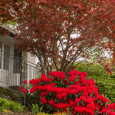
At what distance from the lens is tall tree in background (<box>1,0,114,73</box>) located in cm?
714

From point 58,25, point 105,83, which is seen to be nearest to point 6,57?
point 58,25

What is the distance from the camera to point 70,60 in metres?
8.35

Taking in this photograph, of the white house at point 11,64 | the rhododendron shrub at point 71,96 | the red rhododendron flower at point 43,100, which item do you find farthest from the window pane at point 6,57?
the red rhododendron flower at point 43,100

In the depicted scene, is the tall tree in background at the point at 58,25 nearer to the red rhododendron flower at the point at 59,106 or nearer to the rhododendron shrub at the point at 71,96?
the rhododendron shrub at the point at 71,96

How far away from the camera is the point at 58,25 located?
7539mm

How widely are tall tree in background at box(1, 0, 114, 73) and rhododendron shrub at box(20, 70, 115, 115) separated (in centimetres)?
130

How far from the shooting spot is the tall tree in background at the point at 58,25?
7.14 m

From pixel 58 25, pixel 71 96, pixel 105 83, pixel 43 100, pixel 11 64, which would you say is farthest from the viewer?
pixel 11 64

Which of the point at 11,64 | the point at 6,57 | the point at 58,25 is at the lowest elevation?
the point at 11,64

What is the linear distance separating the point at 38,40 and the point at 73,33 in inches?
61.1

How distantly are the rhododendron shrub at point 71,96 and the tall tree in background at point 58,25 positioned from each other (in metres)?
1.30

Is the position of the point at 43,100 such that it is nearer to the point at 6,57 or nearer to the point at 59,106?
the point at 59,106

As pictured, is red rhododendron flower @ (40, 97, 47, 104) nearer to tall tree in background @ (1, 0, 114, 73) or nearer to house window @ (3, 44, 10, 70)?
tall tree in background @ (1, 0, 114, 73)

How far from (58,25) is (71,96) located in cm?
289
